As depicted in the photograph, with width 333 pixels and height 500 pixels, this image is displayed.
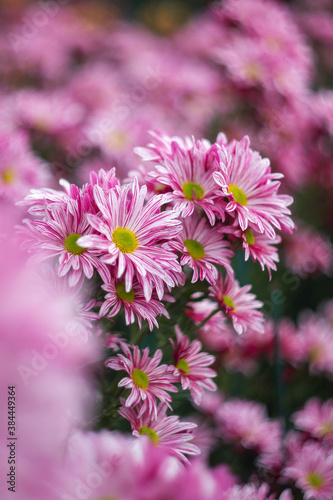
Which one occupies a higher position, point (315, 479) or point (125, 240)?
point (125, 240)

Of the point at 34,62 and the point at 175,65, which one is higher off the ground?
the point at 175,65

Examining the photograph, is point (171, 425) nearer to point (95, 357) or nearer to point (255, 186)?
point (95, 357)

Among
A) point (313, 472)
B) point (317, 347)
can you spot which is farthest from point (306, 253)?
point (313, 472)

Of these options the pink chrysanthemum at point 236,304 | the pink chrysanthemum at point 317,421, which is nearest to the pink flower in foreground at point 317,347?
the pink chrysanthemum at point 317,421

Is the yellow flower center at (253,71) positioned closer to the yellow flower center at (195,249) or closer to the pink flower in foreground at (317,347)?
the pink flower in foreground at (317,347)

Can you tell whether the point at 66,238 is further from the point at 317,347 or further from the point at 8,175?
the point at 317,347

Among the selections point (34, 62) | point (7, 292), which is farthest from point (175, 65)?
point (7, 292)
